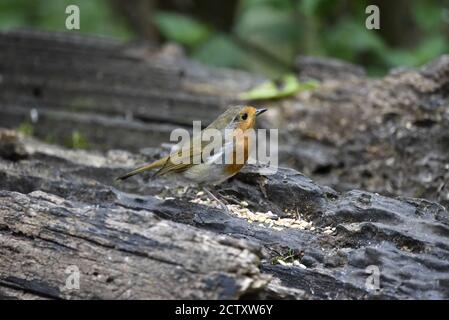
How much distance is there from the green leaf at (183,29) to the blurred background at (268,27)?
13 mm

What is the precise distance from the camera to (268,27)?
383 inches

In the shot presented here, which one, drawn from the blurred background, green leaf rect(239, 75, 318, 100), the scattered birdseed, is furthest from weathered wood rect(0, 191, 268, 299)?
the blurred background

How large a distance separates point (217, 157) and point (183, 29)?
5317mm

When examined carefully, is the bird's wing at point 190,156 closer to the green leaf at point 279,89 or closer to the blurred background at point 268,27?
the green leaf at point 279,89

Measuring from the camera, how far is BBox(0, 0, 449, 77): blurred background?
9.05m

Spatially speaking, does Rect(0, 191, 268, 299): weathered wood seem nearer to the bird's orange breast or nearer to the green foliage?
the bird's orange breast

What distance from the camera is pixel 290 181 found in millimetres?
4531

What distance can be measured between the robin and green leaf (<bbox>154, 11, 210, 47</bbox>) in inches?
193

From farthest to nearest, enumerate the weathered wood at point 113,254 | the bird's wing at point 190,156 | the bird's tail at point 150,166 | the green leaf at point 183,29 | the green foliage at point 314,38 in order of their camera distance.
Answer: the green leaf at point 183,29 < the green foliage at point 314,38 < the bird's tail at point 150,166 < the bird's wing at point 190,156 < the weathered wood at point 113,254

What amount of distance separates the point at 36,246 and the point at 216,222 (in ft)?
3.26

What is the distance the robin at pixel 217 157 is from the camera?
14.9 feet

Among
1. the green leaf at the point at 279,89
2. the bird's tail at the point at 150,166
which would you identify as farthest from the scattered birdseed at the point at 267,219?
the green leaf at the point at 279,89

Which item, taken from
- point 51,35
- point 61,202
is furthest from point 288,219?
point 51,35

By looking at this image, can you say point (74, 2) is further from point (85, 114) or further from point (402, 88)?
point (402, 88)
